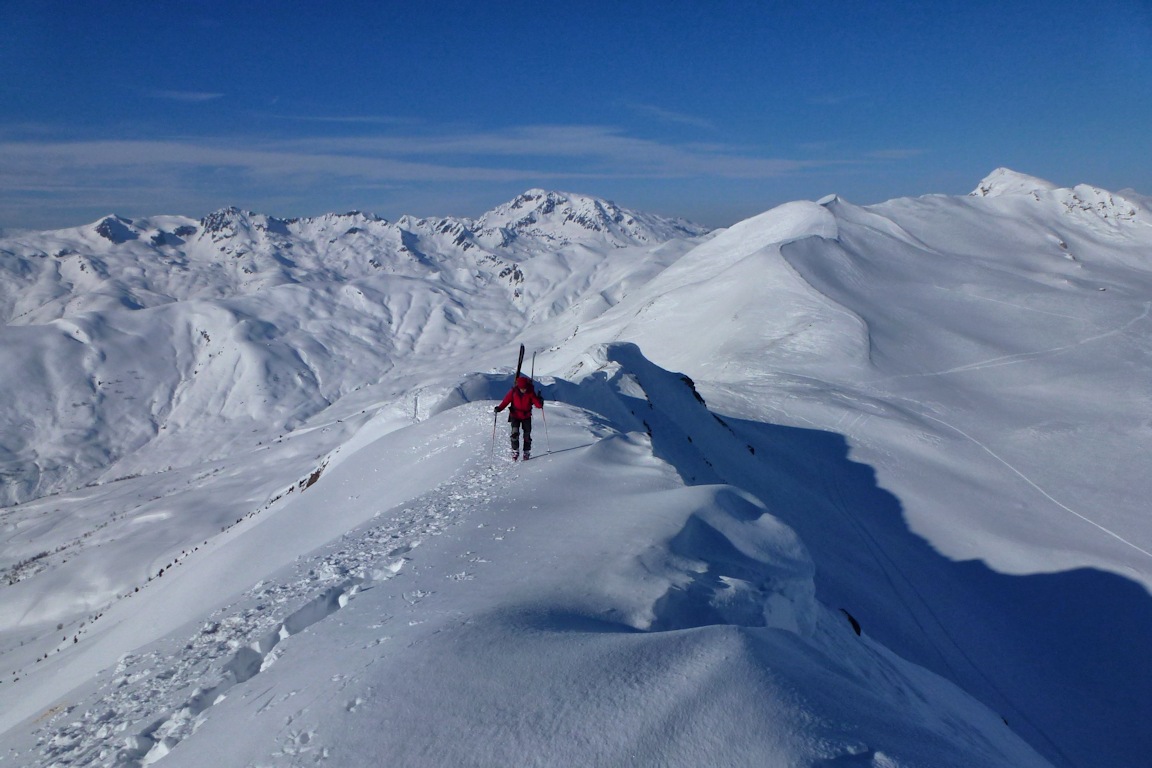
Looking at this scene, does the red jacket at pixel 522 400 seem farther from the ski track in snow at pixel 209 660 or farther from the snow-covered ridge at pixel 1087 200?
the snow-covered ridge at pixel 1087 200

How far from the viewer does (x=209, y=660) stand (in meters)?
6.79

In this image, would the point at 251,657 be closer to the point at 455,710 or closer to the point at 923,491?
the point at 455,710

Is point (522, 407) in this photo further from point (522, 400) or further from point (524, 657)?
point (524, 657)

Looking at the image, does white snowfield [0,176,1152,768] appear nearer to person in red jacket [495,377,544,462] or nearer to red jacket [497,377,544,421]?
person in red jacket [495,377,544,462]

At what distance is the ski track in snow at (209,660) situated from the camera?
5.75 m

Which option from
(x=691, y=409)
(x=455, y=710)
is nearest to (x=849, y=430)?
(x=691, y=409)

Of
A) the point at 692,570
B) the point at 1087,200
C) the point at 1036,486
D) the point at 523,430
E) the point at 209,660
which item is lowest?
the point at 1036,486

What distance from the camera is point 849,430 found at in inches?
1280

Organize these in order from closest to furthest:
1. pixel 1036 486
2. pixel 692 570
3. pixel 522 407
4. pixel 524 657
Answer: pixel 524 657 < pixel 692 570 < pixel 522 407 < pixel 1036 486

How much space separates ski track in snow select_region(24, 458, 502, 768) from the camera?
5.75 meters

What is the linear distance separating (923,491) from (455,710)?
28404 mm

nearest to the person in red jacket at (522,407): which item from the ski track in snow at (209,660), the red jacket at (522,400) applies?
the red jacket at (522,400)

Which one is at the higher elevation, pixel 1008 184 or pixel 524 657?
pixel 1008 184

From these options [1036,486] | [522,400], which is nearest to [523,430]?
[522,400]
